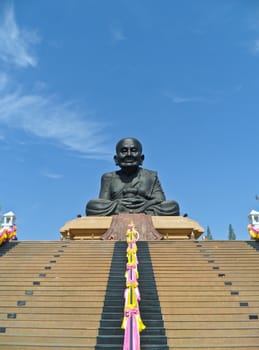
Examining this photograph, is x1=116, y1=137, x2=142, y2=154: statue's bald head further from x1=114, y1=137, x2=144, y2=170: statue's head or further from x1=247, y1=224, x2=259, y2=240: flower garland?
x1=247, y1=224, x2=259, y2=240: flower garland

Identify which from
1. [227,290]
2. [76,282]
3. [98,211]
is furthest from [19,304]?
[98,211]

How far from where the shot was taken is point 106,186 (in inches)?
577

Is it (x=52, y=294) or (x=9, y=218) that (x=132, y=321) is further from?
(x=9, y=218)

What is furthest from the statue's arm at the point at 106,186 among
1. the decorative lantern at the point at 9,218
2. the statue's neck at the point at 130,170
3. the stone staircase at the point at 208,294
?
the stone staircase at the point at 208,294

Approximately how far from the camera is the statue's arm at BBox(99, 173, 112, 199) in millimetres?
14445

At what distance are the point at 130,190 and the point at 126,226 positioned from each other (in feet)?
8.91

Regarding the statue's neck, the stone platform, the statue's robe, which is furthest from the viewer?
the statue's neck

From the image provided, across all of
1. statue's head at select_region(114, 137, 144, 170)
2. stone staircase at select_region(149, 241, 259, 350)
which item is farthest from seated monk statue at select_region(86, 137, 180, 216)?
stone staircase at select_region(149, 241, 259, 350)

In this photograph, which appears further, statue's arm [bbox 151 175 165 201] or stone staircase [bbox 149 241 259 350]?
statue's arm [bbox 151 175 165 201]

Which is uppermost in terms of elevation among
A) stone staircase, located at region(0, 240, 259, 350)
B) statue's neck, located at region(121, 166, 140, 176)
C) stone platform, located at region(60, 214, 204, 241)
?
statue's neck, located at region(121, 166, 140, 176)

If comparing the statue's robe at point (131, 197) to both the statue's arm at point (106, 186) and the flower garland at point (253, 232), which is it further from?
the flower garland at point (253, 232)

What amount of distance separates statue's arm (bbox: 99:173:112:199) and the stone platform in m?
2.11

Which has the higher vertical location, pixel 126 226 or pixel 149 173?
pixel 149 173

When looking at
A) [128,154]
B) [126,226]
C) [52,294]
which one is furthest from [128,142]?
[52,294]
